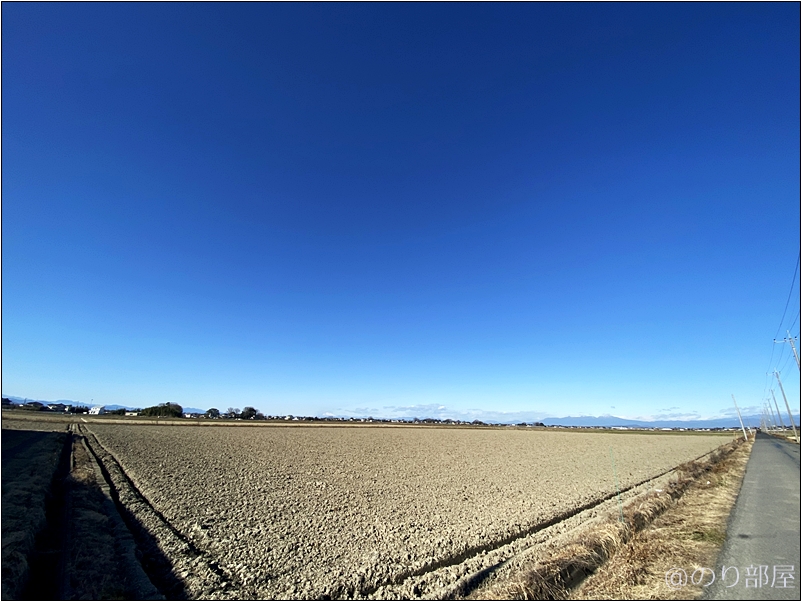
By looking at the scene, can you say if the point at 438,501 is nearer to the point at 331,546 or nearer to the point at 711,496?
the point at 331,546

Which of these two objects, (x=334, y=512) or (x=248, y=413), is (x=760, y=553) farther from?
(x=248, y=413)

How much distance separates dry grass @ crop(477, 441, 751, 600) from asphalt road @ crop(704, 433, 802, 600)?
1.12 ft

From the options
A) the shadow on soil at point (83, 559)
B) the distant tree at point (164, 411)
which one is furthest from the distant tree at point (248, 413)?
the shadow on soil at point (83, 559)

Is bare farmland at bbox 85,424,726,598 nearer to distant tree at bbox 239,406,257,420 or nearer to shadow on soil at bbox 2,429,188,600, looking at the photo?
shadow on soil at bbox 2,429,188,600

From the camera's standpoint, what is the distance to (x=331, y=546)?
33.2 feet

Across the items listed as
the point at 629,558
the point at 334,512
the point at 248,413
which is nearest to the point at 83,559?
the point at 334,512

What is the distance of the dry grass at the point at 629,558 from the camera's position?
24.9 feet

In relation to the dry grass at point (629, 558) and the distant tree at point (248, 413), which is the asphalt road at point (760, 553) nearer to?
the dry grass at point (629, 558)

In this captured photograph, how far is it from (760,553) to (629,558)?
3.09m

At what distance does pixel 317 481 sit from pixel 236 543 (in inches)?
364

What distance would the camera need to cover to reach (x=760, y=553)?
8.71 meters

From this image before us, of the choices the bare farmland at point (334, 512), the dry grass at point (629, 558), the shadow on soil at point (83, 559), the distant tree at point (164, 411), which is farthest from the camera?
the distant tree at point (164, 411)

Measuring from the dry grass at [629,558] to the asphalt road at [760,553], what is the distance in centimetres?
34

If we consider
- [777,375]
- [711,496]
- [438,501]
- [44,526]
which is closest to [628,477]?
[711,496]
